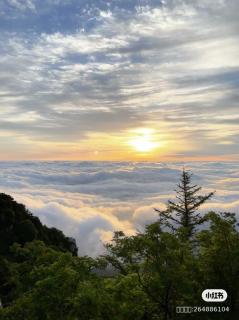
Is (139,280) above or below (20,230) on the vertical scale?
below

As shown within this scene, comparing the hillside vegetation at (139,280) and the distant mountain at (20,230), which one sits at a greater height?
the distant mountain at (20,230)

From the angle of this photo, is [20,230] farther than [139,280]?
Yes

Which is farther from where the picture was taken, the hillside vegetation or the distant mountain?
the distant mountain

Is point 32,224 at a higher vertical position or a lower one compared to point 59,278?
higher

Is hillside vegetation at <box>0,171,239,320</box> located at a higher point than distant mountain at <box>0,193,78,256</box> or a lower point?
lower

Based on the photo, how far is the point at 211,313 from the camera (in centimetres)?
2491

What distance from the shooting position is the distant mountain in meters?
69.6

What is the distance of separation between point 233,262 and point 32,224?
5405cm

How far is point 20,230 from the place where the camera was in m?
73.1

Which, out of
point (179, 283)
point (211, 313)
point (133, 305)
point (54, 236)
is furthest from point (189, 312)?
point (54, 236)

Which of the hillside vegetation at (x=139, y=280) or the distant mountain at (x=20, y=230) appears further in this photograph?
the distant mountain at (x=20, y=230)

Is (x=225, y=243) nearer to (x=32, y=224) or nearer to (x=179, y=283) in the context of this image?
(x=179, y=283)

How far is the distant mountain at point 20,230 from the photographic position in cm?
6956

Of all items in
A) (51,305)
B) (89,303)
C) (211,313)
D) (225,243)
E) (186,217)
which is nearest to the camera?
(89,303)
